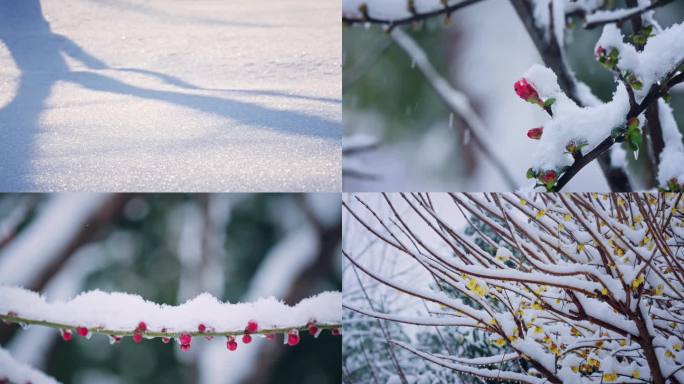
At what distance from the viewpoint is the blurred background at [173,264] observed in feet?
5.20

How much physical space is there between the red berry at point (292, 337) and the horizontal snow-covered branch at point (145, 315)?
A: 1 cm

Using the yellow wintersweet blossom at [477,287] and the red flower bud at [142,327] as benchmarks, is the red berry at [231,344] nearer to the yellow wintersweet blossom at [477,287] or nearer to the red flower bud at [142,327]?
the red flower bud at [142,327]

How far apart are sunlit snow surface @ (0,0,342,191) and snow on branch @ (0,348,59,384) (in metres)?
0.46

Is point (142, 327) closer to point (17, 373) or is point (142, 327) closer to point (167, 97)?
point (17, 373)

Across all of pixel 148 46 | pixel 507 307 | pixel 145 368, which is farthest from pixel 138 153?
pixel 507 307

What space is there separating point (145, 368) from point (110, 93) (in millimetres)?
693

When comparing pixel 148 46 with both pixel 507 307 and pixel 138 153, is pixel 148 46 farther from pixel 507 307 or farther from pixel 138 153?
pixel 507 307

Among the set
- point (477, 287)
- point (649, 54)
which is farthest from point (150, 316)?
point (649, 54)

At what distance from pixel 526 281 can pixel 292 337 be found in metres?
0.61

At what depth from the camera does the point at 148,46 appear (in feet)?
4.73

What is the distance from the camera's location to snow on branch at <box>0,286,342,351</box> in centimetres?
158

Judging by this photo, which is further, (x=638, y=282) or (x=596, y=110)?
(x=638, y=282)

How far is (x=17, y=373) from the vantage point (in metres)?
1.59

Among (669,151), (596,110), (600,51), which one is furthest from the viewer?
(669,151)
